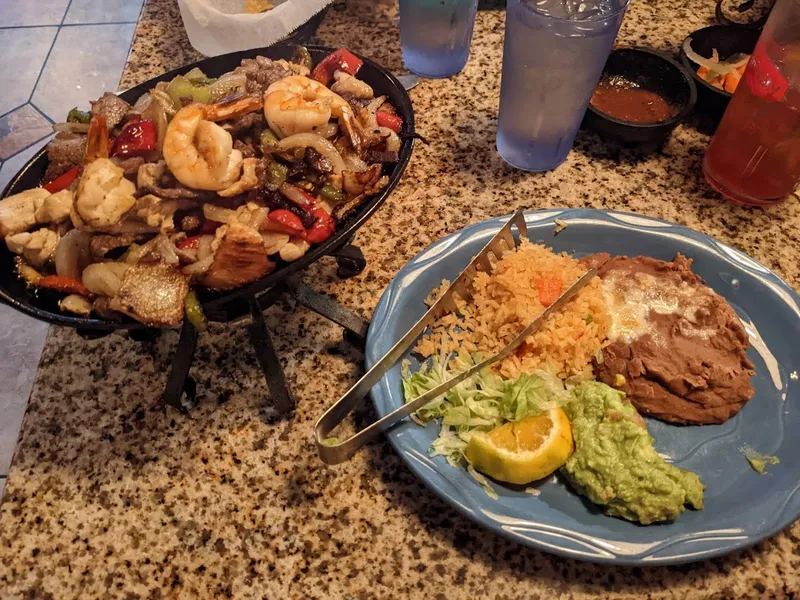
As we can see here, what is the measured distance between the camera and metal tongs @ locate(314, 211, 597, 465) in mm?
903

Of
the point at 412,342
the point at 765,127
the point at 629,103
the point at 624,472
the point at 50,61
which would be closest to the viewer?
the point at 624,472

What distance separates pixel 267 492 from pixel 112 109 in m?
0.79

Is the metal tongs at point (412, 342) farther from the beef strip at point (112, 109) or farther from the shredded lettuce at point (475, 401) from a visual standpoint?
the beef strip at point (112, 109)

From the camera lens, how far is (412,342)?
1139mm

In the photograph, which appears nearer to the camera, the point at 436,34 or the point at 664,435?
the point at 664,435

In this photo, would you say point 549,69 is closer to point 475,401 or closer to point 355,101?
point 355,101

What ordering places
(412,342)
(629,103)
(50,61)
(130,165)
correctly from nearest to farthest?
(130,165)
(412,342)
(629,103)
(50,61)

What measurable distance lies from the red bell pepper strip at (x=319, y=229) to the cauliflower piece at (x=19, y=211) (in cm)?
47

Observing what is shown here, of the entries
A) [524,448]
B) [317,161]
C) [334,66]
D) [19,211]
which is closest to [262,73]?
[334,66]

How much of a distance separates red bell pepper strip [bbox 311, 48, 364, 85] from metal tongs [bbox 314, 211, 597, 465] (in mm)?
479

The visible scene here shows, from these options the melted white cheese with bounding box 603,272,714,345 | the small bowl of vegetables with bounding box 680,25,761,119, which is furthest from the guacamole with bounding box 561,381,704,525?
the small bowl of vegetables with bounding box 680,25,761,119

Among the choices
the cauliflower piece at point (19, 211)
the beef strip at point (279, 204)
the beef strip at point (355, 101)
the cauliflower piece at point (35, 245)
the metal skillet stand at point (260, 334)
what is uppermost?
the beef strip at point (355, 101)

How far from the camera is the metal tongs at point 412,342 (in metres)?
0.90

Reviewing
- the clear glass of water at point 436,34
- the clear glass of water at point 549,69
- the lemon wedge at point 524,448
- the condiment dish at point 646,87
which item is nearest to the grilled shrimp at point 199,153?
the lemon wedge at point 524,448
